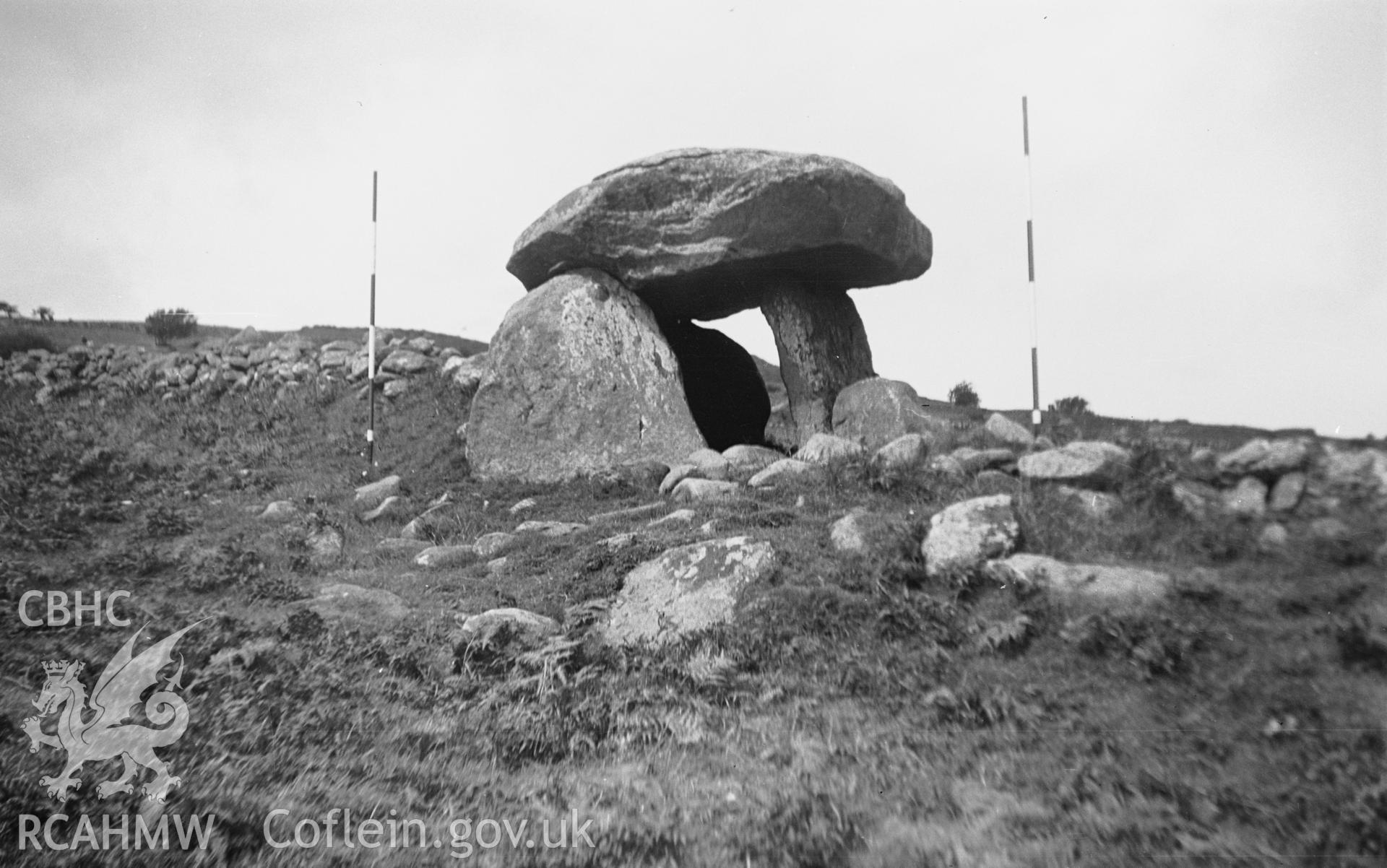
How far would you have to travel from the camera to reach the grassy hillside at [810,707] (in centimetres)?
321

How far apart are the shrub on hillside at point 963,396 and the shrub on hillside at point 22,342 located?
17957 mm

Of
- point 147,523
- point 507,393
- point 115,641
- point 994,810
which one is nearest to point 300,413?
point 507,393

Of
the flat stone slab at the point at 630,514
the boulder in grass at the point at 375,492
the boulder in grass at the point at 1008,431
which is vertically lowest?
the flat stone slab at the point at 630,514

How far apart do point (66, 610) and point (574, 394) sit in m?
7.14

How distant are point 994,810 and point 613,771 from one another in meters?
1.70

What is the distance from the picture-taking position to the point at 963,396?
16.4 meters

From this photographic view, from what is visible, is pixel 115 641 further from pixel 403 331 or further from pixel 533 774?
pixel 403 331

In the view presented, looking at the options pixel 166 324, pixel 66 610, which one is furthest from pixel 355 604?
pixel 166 324

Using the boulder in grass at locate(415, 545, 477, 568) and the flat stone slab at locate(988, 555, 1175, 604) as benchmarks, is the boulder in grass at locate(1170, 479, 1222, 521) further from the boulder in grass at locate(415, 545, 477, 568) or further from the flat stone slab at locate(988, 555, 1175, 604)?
the boulder in grass at locate(415, 545, 477, 568)

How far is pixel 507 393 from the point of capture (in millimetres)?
12609

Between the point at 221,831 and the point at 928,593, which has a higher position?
the point at 928,593

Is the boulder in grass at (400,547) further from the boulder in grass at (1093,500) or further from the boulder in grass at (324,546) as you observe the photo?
the boulder in grass at (1093,500)

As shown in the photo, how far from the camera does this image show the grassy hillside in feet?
10.5

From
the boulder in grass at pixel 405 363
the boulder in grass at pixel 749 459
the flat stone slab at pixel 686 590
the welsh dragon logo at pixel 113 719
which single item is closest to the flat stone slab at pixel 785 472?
the boulder in grass at pixel 749 459
